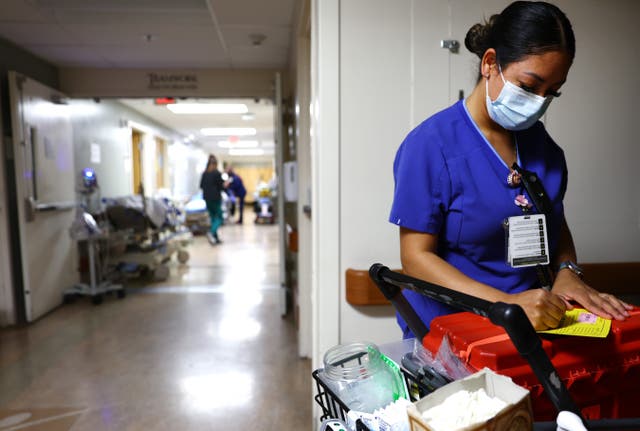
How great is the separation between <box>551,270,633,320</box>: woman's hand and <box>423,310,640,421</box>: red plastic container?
0.02m

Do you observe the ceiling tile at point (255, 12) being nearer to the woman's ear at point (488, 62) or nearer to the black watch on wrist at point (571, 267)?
the woman's ear at point (488, 62)

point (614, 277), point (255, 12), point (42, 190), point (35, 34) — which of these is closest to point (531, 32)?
point (614, 277)

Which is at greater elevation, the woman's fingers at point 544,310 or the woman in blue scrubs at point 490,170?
the woman in blue scrubs at point 490,170

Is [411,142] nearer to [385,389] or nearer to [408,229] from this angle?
[408,229]

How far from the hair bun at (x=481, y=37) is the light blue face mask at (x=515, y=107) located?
83 millimetres

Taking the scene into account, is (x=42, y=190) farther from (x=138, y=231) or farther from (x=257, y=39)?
(x=257, y=39)

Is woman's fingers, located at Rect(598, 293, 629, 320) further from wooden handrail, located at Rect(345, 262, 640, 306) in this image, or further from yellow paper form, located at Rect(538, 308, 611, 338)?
wooden handrail, located at Rect(345, 262, 640, 306)

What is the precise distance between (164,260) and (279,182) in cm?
304

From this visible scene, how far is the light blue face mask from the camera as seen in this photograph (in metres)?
0.95

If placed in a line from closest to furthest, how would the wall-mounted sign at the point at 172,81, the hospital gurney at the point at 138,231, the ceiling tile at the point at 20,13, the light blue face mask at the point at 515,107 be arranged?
1. the light blue face mask at the point at 515,107
2. the ceiling tile at the point at 20,13
3. the wall-mounted sign at the point at 172,81
4. the hospital gurney at the point at 138,231

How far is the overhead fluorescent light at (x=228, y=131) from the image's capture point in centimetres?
1096

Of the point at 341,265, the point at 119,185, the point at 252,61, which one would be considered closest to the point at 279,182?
the point at 252,61

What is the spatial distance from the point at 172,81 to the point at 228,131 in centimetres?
677

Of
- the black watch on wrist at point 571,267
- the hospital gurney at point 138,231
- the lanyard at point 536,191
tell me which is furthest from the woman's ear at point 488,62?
the hospital gurney at point 138,231
